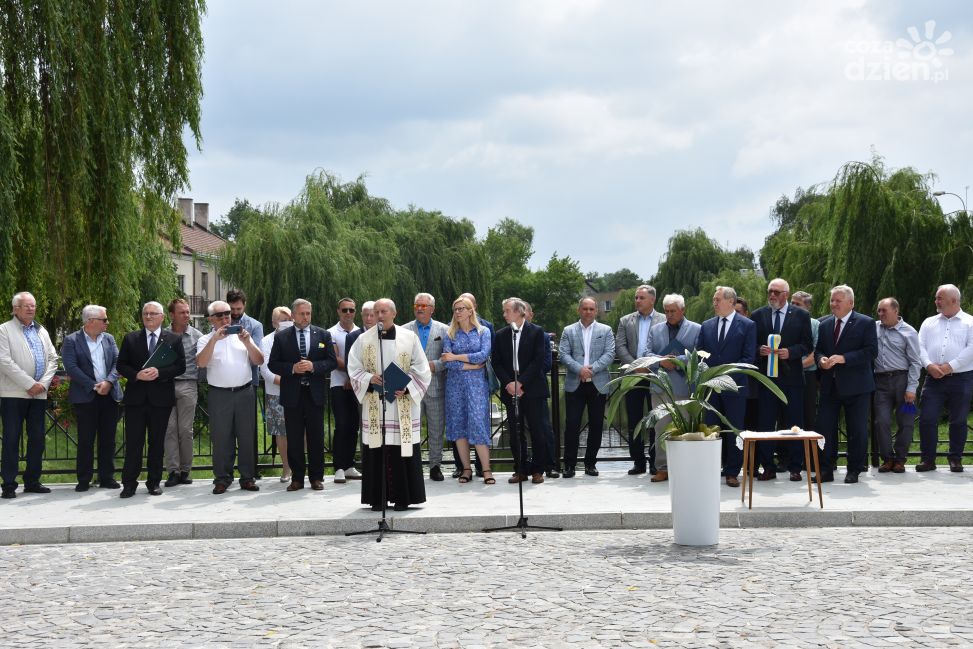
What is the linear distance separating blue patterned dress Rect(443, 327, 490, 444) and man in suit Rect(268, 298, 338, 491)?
4.33 feet

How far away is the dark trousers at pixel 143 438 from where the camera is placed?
1160 cm

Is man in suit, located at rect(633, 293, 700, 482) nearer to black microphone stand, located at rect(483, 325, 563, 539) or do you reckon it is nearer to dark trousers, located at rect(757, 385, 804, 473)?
dark trousers, located at rect(757, 385, 804, 473)

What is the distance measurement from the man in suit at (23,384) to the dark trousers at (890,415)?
9152mm

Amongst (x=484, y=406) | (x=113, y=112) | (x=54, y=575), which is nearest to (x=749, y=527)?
(x=484, y=406)

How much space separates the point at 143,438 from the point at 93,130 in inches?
219

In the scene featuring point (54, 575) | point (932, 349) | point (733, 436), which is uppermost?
point (932, 349)

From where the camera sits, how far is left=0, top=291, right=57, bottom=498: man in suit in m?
11.4

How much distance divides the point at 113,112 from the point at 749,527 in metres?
10.5

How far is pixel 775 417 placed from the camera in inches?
466

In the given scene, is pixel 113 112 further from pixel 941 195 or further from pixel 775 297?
pixel 941 195

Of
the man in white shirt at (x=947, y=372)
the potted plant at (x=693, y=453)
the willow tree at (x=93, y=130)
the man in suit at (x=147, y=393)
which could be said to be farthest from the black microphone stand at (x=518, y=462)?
the willow tree at (x=93, y=130)

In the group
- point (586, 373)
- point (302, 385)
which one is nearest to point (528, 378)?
point (586, 373)

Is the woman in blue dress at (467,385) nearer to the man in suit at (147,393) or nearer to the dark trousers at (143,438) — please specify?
the man in suit at (147,393)

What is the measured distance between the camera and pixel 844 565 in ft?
24.5
